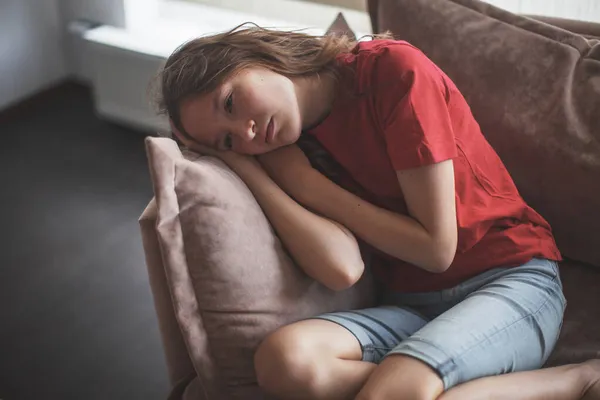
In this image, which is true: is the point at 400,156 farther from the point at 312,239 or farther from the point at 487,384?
the point at 487,384

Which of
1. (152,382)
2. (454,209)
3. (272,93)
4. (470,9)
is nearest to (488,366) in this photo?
(454,209)

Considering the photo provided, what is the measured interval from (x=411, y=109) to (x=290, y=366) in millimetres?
431

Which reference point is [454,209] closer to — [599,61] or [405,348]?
[405,348]

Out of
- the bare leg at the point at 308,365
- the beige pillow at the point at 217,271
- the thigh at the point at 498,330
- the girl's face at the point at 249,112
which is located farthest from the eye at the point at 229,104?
the thigh at the point at 498,330

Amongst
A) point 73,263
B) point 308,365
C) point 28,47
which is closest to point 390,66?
point 308,365

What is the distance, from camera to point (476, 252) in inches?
49.7

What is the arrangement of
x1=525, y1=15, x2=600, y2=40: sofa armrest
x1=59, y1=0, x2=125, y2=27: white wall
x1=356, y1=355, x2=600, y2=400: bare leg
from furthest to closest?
x1=59, y1=0, x2=125, y2=27: white wall → x1=525, y1=15, x2=600, y2=40: sofa armrest → x1=356, y1=355, x2=600, y2=400: bare leg

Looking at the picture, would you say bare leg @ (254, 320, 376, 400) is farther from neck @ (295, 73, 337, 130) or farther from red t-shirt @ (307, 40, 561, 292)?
neck @ (295, 73, 337, 130)

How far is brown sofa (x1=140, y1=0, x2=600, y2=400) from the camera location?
1.12m

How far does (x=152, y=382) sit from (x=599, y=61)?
1.23 meters

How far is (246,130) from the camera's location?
1.19 meters

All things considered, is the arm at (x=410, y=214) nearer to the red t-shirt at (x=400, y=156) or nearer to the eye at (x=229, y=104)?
the red t-shirt at (x=400, y=156)

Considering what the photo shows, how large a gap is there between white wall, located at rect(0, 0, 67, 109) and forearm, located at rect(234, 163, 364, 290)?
205 cm

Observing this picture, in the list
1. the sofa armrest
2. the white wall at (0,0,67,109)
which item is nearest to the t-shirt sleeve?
the sofa armrest
